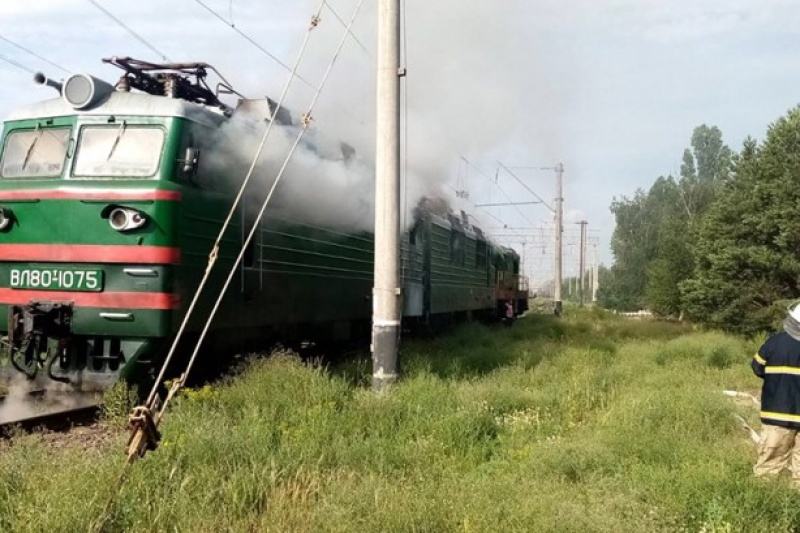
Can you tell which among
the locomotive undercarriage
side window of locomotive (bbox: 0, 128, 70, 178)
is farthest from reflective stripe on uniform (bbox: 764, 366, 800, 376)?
side window of locomotive (bbox: 0, 128, 70, 178)

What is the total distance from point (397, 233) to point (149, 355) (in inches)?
110

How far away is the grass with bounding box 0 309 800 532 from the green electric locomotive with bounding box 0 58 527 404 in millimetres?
1008

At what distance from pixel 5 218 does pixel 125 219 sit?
1515 millimetres

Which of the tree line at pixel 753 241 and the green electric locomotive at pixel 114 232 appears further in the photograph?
the tree line at pixel 753 241

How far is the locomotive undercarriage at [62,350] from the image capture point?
7566mm

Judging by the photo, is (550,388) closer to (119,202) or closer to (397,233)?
(397,233)

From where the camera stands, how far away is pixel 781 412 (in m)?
5.87

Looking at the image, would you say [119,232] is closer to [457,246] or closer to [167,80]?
[167,80]

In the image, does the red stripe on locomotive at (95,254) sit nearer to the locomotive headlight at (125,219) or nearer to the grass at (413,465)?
the locomotive headlight at (125,219)

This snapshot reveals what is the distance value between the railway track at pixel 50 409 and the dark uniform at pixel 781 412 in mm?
5712

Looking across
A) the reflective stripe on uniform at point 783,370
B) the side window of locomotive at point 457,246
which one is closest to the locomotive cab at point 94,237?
the reflective stripe on uniform at point 783,370

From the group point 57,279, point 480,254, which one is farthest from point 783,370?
point 480,254

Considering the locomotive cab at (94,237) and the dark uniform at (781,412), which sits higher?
the locomotive cab at (94,237)

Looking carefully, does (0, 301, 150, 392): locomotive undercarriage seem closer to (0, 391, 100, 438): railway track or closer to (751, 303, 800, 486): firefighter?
(0, 391, 100, 438): railway track
